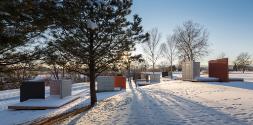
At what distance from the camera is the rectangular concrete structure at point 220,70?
921 inches

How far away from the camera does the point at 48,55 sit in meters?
12.2

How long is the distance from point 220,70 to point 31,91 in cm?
1389

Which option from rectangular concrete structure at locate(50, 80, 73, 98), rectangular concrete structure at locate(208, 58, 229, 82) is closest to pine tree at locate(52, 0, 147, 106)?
rectangular concrete structure at locate(50, 80, 73, 98)

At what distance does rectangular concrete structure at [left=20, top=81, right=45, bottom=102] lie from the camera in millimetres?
20797

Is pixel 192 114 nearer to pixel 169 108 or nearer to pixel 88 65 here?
pixel 169 108

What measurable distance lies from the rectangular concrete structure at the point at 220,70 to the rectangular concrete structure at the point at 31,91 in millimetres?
12817

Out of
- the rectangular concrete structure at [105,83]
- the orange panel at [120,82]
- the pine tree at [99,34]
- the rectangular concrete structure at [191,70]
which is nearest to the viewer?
the pine tree at [99,34]

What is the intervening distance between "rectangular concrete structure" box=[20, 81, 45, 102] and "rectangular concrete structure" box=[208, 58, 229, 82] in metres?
12.8

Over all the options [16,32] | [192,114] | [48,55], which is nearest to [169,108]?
[192,114]

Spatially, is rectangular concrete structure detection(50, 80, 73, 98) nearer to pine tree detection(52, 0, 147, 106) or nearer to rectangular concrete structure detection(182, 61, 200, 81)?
pine tree detection(52, 0, 147, 106)

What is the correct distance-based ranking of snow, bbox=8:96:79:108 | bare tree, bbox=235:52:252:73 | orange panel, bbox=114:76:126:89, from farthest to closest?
1. bare tree, bbox=235:52:252:73
2. orange panel, bbox=114:76:126:89
3. snow, bbox=8:96:79:108

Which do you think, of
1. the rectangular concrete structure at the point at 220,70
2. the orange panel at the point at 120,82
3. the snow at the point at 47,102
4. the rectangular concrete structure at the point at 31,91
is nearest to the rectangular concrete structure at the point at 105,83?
the orange panel at the point at 120,82

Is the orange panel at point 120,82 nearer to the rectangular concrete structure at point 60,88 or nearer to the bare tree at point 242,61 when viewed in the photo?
the rectangular concrete structure at point 60,88

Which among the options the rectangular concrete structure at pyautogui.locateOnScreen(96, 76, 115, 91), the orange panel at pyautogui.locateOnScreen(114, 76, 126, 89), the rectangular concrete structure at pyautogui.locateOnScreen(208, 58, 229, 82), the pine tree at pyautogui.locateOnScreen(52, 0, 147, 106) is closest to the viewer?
the pine tree at pyautogui.locateOnScreen(52, 0, 147, 106)
